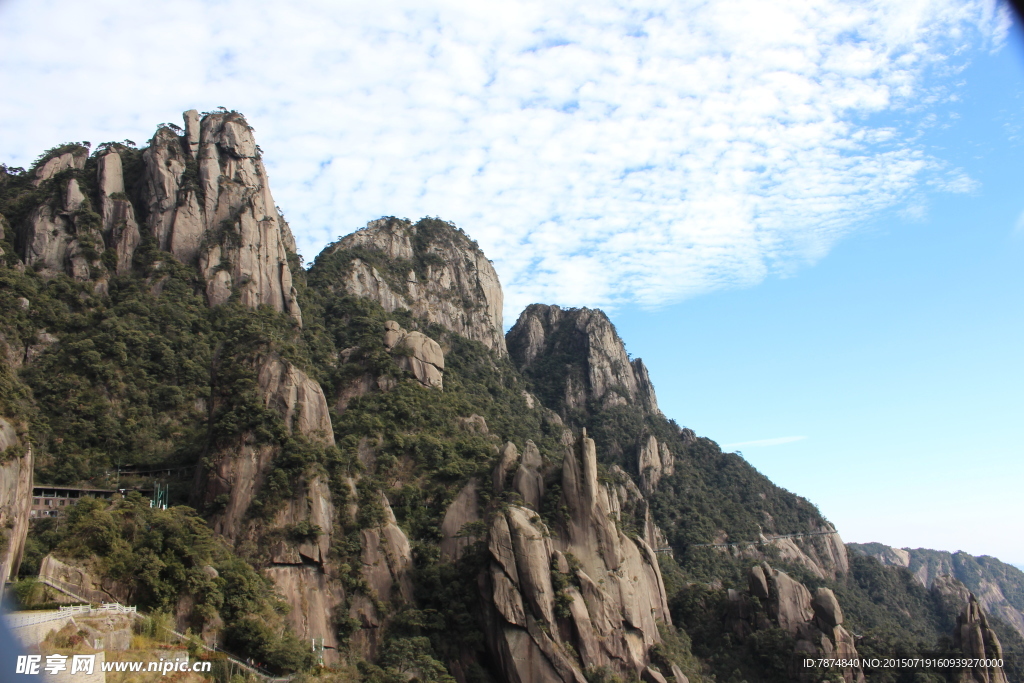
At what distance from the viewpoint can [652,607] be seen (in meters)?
50.8

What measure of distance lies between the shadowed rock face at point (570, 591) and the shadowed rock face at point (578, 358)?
211 feet

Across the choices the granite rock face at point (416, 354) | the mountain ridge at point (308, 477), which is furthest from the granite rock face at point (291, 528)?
the granite rock face at point (416, 354)

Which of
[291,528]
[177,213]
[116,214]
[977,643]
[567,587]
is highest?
[177,213]

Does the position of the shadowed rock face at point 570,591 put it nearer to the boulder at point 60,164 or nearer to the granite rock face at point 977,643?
the granite rock face at point 977,643

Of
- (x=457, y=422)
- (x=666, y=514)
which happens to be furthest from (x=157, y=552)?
(x=666, y=514)

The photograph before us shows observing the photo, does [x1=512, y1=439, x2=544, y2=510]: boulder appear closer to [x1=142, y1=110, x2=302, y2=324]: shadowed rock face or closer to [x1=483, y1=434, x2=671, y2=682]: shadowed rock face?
[x1=483, y1=434, x2=671, y2=682]: shadowed rock face

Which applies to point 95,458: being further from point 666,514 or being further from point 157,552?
point 666,514

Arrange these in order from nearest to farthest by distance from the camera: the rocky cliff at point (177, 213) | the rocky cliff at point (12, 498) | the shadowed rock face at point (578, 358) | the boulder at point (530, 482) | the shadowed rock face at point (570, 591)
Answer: the rocky cliff at point (12, 498)
the shadowed rock face at point (570, 591)
the boulder at point (530, 482)
the rocky cliff at point (177, 213)
the shadowed rock face at point (578, 358)

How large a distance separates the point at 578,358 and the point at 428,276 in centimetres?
3134

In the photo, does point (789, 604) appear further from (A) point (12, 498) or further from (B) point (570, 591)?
(A) point (12, 498)

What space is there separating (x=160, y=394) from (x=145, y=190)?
24.8 m

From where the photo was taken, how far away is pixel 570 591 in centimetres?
4259

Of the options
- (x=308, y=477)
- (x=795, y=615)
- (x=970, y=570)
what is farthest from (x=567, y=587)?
(x=970, y=570)

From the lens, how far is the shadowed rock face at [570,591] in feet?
132
